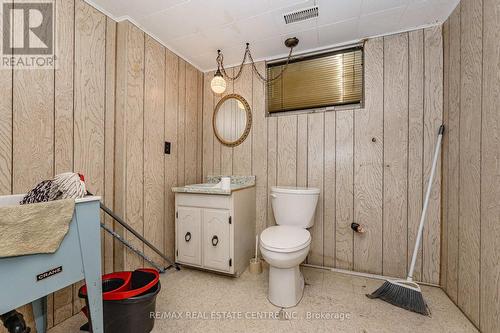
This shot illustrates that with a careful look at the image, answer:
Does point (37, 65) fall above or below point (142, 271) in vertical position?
above

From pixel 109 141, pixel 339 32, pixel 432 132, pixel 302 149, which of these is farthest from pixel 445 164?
pixel 109 141

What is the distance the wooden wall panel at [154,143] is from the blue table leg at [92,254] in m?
0.78

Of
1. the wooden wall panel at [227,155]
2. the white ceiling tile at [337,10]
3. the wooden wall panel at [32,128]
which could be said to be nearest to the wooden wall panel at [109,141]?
the wooden wall panel at [32,128]

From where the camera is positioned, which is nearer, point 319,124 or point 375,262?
point 375,262

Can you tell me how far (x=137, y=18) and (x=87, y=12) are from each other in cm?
31

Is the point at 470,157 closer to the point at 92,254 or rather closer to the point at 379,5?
the point at 379,5

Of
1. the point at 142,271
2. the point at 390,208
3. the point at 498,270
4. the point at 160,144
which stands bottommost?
the point at 142,271

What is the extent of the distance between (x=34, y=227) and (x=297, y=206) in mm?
1540

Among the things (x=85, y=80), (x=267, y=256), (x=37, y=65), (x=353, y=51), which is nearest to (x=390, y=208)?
(x=267, y=256)

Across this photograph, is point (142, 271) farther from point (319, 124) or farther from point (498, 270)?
point (498, 270)

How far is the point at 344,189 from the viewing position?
1.94m

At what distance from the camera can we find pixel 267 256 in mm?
1438

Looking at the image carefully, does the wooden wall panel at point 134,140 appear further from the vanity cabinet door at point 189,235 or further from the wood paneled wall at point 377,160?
the wood paneled wall at point 377,160

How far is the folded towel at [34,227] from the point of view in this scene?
0.76m
